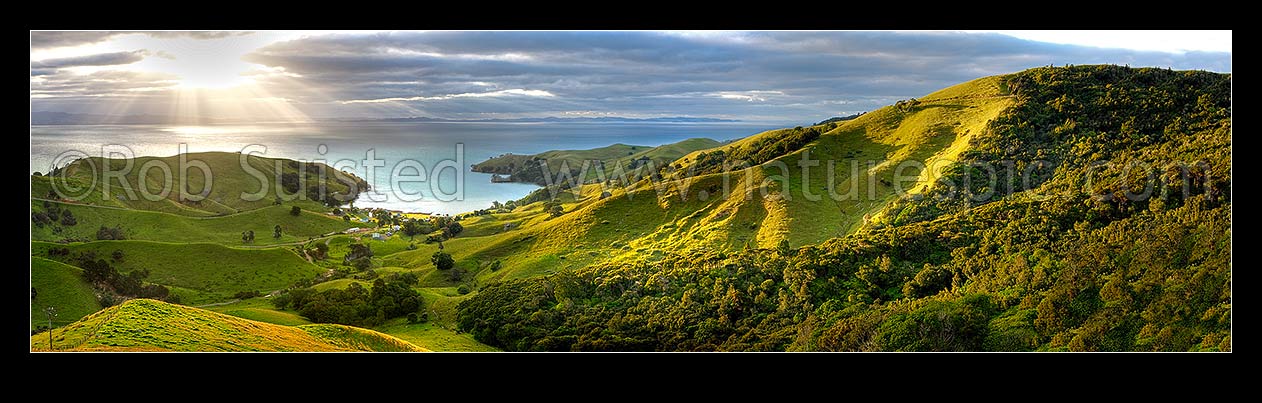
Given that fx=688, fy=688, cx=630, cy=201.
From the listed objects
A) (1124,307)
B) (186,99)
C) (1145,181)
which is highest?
(186,99)

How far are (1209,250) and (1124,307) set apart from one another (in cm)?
209

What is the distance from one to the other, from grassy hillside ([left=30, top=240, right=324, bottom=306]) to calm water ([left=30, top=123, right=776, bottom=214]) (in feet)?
8.12

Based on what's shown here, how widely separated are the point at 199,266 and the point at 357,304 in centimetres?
586

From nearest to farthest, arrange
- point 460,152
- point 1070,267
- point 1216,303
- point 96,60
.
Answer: point 1216,303
point 1070,267
point 96,60
point 460,152

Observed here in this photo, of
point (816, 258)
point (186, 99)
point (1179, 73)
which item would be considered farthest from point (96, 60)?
point (1179, 73)

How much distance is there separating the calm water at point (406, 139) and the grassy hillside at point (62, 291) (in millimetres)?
2833

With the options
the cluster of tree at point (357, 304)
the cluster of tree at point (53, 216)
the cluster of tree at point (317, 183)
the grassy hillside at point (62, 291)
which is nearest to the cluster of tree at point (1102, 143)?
the cluster of tree at point (357, 304)

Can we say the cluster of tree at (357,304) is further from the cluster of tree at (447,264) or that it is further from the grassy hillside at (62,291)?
the grassy hillside at (62,291)

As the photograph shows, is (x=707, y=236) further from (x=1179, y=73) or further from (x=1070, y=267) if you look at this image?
(x=1179, y=73)

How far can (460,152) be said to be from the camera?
19.4 metres

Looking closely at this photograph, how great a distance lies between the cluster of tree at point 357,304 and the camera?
15734 mm

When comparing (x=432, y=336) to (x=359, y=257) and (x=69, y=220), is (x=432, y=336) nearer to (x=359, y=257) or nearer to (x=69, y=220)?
(x=359, y=257)

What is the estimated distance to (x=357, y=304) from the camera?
16000 millimetres

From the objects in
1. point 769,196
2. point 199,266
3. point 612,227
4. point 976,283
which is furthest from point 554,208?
point 976,283
